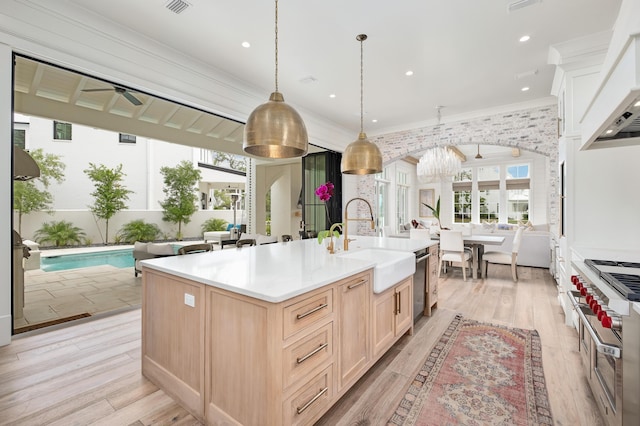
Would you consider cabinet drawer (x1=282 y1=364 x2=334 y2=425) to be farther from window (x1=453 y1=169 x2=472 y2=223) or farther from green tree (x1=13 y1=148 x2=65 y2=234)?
green tree (x1=13 y1=148 x2=65 y2=234)

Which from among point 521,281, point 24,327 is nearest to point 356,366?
point 24,327

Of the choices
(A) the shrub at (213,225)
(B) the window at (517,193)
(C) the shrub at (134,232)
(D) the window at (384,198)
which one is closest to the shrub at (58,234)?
(C) the shrub at (134,232)

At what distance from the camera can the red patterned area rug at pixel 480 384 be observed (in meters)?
1.77

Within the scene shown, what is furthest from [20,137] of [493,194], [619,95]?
[493,194]

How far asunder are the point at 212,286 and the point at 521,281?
17.9 feet

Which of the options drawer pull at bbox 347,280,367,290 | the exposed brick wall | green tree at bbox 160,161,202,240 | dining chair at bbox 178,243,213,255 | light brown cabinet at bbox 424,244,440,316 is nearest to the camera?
drawer pull at bbox 347,280,367,290

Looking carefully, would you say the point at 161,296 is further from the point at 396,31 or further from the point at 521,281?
the point at 521,281

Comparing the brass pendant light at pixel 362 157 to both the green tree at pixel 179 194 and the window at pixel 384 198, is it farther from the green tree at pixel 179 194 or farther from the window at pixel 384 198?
the green tree at pixel 179 194

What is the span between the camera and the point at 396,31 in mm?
3160

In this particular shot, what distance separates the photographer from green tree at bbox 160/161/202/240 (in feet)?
38.6

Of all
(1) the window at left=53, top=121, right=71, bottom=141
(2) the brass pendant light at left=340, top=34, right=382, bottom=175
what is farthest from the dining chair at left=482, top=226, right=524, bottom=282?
(1) the window at left=53, top=121, right=71, bottom=141

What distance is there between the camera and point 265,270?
6.15 ft

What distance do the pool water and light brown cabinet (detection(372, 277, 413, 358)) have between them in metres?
6.80

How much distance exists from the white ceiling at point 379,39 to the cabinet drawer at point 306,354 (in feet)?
9.32
